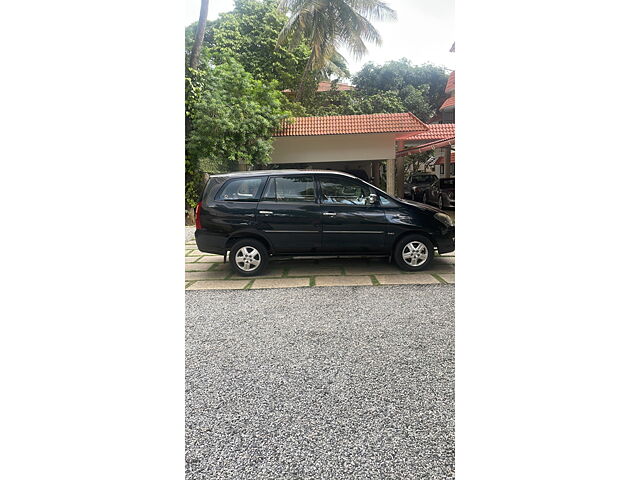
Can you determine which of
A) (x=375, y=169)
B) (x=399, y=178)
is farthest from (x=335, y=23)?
(x=399, y=178)

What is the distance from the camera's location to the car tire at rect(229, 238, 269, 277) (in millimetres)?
2885

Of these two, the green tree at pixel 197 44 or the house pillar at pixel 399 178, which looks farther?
the house pillar at pixel 399 178

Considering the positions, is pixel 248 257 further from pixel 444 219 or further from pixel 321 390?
pixel 321 390

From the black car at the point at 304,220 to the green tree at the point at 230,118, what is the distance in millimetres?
2267

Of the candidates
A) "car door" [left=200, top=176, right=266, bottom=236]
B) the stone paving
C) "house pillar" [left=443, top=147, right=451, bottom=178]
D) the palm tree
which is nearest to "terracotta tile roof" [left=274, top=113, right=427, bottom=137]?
the palm tree

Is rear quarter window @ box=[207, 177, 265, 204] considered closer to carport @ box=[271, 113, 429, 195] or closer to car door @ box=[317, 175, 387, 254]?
car door @ box=[317, 175, 387, 254]

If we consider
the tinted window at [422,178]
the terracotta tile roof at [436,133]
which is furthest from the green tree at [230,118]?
the tinted window at [422,178]

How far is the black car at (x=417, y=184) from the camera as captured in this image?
6723 millimetres

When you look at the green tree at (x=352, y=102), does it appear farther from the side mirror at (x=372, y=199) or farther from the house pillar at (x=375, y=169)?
the side mirror at (x=372, y=199)

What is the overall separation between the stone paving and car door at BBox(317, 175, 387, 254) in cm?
22

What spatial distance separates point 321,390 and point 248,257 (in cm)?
169

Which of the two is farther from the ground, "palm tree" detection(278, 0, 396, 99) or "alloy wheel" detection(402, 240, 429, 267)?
"palm tree" detection(278, 0, 396, 99)
